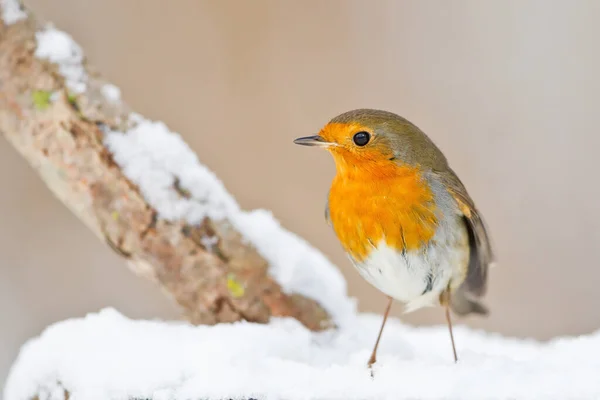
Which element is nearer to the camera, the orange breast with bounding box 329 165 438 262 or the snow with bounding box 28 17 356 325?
the orange breast with bounding box 329 165 438 262

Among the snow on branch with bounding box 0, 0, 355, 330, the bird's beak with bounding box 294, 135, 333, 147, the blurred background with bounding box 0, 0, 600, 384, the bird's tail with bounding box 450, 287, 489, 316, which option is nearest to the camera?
the bird's beak with bounding box 294, 135, 333, 147

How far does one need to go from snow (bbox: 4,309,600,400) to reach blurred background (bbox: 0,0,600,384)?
269 centimetres

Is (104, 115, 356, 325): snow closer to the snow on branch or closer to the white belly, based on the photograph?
the snow on branch

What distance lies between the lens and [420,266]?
199cm

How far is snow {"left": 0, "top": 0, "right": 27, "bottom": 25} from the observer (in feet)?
7.33

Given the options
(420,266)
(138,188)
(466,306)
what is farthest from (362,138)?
(466,306)

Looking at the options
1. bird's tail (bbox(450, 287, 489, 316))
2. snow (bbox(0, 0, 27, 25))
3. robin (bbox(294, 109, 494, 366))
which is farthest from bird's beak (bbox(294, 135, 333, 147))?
snow (bbox(0, 0, 27, 25))

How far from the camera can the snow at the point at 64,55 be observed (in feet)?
7.28

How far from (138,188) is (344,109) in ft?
9.77

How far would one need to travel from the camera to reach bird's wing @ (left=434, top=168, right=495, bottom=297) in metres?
2.05

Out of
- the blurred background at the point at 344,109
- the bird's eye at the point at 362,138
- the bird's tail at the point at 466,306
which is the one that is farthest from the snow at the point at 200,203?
the blurred background at the point at 344,109

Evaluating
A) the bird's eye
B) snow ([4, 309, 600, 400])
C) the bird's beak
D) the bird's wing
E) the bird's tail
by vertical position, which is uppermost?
the bird's eye

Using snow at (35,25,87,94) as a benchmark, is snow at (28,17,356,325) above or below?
below

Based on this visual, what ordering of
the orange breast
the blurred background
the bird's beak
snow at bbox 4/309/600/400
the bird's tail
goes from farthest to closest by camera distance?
the blurred background < the bird's tail < the bird's beak < the orange breast < snow at bbox 4/309/600/400
